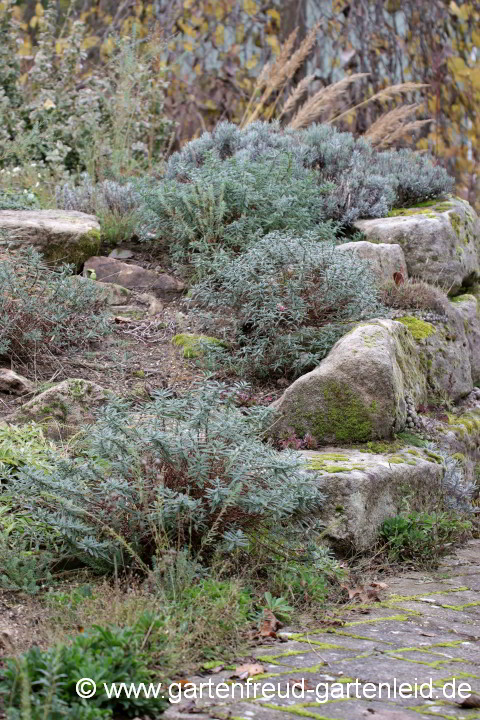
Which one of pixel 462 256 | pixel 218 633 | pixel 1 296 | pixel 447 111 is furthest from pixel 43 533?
pixel 447 111

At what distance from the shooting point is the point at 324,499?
355cm

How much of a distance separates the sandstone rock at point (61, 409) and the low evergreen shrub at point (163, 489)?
80cm

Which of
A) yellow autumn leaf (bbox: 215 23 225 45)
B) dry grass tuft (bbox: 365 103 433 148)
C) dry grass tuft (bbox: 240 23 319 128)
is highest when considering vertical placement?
yellow autumn leaf (bbox: 215 23 225 45)

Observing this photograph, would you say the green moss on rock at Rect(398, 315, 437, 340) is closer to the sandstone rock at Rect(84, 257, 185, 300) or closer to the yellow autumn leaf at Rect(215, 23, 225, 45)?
the sandstone rock at Rect(84, 257, 185, 300)

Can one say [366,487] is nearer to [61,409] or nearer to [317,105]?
[61,409]

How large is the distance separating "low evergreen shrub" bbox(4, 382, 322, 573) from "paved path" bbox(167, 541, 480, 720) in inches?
19.6

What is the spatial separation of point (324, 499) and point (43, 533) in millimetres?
1193

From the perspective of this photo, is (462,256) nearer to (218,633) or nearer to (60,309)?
(60,309)

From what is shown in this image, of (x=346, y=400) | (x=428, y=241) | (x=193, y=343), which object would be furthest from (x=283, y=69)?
(x=346, y=400)

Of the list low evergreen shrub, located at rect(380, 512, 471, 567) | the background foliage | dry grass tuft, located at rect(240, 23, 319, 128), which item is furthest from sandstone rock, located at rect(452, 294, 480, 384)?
the background foliage

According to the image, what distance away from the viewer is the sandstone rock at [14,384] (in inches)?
180

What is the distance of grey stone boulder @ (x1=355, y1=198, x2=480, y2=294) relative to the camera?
6398 millimetres

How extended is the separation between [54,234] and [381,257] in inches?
93.0

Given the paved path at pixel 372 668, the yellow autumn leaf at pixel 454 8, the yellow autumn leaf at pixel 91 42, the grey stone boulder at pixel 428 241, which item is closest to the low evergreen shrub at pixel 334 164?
the grey stone boulder at pixel 428 241
